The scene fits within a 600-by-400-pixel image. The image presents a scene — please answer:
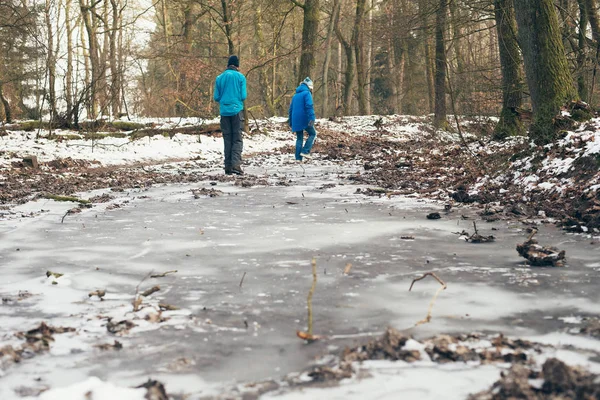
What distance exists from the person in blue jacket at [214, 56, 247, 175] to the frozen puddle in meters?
4.72

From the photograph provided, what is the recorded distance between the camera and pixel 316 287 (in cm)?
364

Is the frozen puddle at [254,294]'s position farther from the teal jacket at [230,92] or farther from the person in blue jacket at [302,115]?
the person in blue jacket at [302,115]

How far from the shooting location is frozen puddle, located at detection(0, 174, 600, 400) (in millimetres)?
2354

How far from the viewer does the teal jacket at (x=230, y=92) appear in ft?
36.2

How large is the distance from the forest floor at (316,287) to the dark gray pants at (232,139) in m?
2.16

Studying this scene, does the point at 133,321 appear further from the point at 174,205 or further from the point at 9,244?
the point at 174,205

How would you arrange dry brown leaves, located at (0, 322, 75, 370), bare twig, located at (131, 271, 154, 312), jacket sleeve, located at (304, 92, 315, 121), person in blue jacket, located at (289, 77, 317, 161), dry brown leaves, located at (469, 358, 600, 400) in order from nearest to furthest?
dry brown leaves, located at (469, 358, 600, 400)
dry brown leaves, located at (0, 322, 75, 370)
bare twig, located at (131, 271, 154, 312)
jacket sleeve, located at (304, 92, 315, 121)
person in blue jacket, located at (289, 77, 317, 161)

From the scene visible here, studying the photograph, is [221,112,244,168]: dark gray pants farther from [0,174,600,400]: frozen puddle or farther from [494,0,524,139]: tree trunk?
[494,0,524,139]: tree trunk

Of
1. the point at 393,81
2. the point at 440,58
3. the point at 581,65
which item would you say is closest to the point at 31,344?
the point at 581,65

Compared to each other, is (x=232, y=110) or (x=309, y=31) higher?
(x=309, y=31)

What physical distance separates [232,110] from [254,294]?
791 cm

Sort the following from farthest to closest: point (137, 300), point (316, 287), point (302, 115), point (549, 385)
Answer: point (302, 115)
point (316, 287)
point (137, 300)
point (549, 385)

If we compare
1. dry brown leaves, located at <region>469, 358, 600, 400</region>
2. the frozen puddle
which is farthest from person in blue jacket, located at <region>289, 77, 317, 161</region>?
dry brown leaves, located at <region>469, 358, 600, 400</region>

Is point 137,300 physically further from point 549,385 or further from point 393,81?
point 393,81
